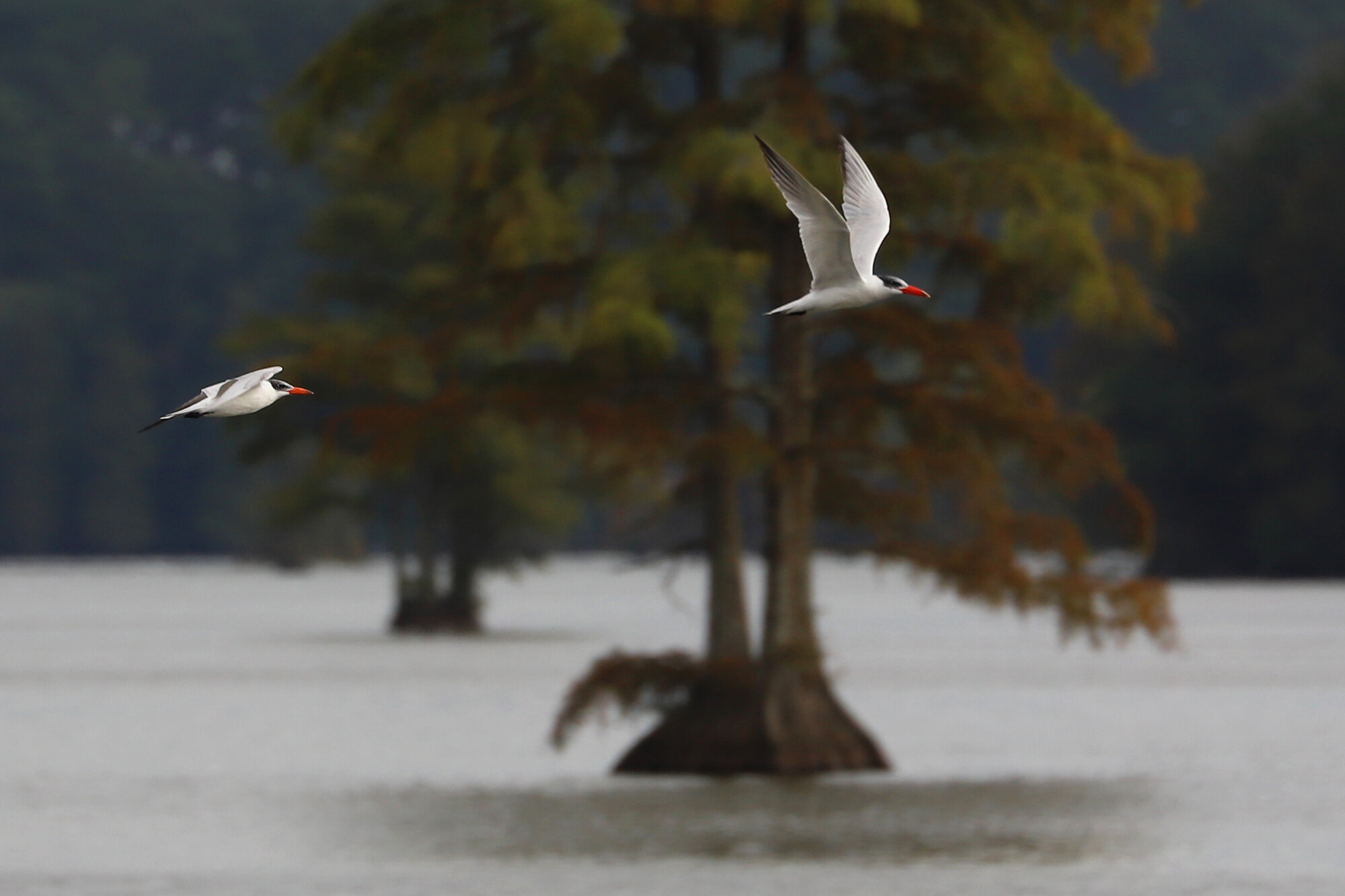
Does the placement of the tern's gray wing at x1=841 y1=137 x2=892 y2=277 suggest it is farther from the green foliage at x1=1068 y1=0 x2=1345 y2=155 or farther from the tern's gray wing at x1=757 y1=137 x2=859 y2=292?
the green foliage at x1=1068 y1=0 x2=1345 y2=155

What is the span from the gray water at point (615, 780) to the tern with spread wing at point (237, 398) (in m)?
12.1

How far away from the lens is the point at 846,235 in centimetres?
1223

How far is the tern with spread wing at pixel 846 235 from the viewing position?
11.5 metres

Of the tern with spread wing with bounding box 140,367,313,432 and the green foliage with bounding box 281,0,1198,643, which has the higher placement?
the green foliage with bounding box 281,0,1198,643

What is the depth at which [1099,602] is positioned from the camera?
27.1m

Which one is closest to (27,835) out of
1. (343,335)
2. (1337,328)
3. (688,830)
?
(688,830)

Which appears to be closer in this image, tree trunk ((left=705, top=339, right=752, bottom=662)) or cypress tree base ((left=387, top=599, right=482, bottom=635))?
tree trunk ((left=705, top=339, right=752, bottom=662))

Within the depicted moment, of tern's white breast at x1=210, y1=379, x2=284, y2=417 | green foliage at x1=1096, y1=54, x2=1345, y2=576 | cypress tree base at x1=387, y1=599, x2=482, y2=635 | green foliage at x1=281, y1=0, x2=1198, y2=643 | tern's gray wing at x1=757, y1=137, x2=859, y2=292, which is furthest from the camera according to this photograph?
green foliage at x1=1096, y1=54, x2=1345, y2=576

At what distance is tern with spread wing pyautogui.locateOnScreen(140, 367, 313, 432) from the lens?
33.1 ft

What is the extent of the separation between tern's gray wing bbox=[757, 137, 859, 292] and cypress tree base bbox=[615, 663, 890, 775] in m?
15.2

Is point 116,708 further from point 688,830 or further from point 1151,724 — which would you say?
point 688,830

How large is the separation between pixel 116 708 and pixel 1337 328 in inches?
2217

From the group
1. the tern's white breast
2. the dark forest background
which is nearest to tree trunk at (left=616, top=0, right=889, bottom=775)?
the tern's white breast

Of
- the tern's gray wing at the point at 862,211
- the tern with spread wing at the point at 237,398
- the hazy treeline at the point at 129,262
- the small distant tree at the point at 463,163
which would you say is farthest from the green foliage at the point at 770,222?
the hazy treeline at the point at 129,262
